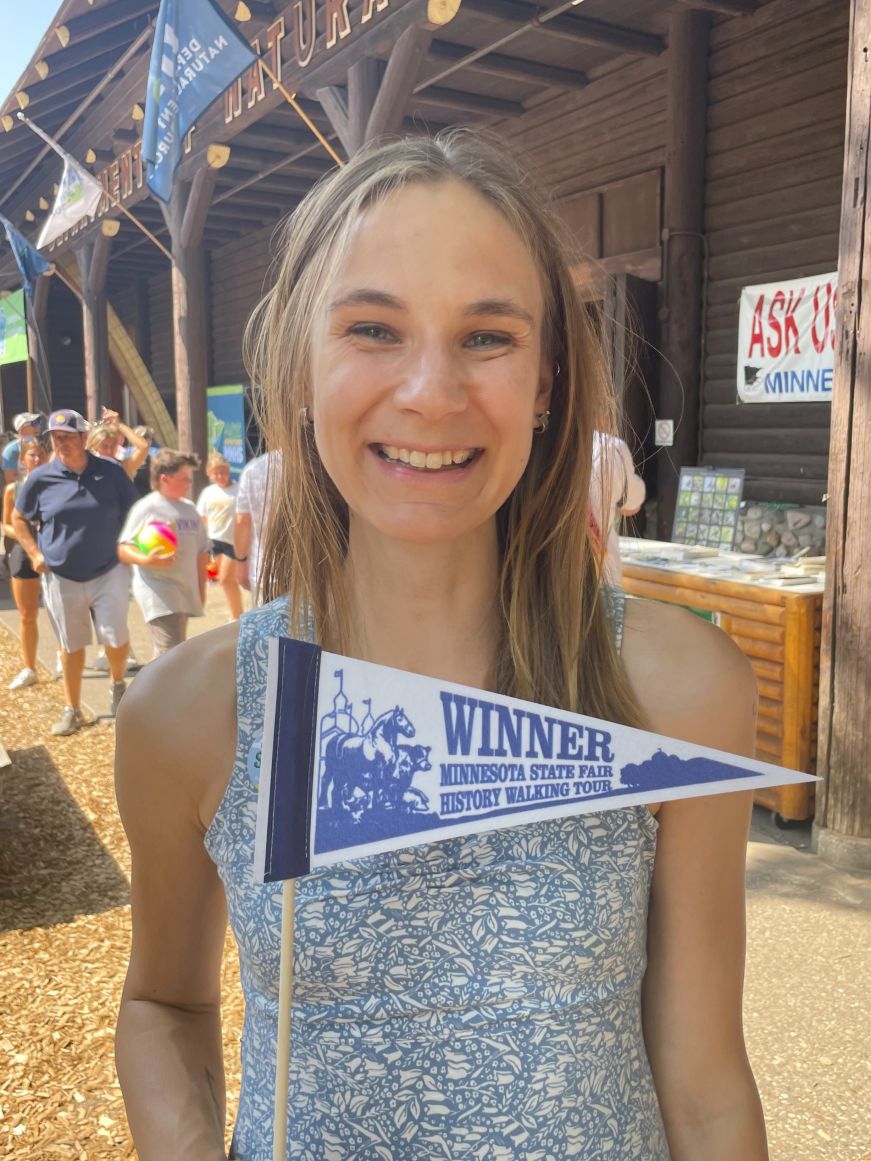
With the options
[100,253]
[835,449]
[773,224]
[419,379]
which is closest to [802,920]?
[835,449]

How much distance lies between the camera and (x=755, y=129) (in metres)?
6.06

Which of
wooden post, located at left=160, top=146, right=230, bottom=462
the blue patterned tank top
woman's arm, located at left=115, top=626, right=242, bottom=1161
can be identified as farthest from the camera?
wooden post, located at left=160, top=146, right=230, bottom=462

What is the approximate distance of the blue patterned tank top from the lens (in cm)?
96

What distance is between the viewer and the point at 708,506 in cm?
652

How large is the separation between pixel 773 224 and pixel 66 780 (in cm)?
521

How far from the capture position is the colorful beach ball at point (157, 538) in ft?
17.6

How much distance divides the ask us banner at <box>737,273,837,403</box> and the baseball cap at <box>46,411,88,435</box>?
4.08m

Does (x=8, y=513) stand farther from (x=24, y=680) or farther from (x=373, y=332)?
(x=373, y=332)

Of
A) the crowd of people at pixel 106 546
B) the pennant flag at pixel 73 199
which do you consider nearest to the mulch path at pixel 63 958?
the crowd of people at pixel 106 546

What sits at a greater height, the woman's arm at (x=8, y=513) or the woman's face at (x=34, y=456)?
the woman's face at (x=34, y=456)

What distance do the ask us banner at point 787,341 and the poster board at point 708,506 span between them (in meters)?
0.54

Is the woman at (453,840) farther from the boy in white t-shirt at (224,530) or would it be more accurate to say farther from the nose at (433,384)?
the boy in white t-shirt at (224,530)

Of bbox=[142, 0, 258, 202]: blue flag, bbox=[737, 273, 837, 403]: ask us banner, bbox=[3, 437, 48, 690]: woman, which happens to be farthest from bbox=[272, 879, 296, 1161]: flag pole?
bbox=[142, 0, 258, 202]: blue flag

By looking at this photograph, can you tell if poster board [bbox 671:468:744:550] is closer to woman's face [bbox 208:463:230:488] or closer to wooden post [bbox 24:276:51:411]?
woman's face [bbox 208:463:230:488]
